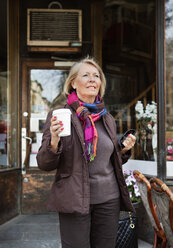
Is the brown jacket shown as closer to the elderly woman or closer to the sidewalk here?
the elderly woman

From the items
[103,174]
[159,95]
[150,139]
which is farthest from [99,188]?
[150,139]

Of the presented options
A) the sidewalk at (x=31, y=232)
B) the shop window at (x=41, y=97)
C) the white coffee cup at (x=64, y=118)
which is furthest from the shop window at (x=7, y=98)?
the white coffee cup at (x=64, y=118)

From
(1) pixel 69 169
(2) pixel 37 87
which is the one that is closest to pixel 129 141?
(1) pixel 69 169

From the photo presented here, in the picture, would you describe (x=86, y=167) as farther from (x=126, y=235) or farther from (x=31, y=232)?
(x=31, y=232)

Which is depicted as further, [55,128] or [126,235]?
[126,235]

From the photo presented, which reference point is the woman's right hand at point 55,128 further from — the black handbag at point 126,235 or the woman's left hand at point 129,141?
the black handbag at point 126,235

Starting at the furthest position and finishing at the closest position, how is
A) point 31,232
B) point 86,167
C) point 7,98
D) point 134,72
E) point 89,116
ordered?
point 134,72 → point 7,98 → point 31,232 → point 89,116 → point 86,167

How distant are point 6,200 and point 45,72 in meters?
2.11

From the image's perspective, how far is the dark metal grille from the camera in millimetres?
4281

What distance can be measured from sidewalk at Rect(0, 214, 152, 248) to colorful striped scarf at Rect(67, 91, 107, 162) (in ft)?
6.56

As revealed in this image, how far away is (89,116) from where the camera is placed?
69.6 inches

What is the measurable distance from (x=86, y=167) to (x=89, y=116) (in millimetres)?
332

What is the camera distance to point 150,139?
12.2 ft

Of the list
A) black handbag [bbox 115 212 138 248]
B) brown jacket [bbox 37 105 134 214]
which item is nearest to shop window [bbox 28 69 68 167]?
black handbag [bbox 115 212 138 248]
